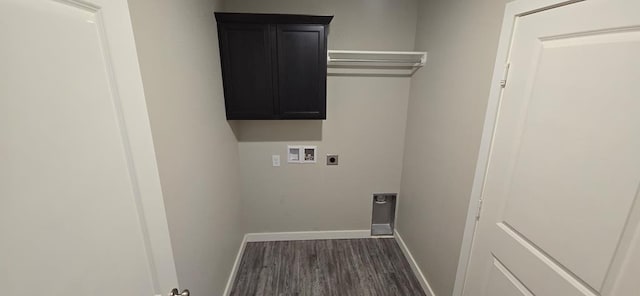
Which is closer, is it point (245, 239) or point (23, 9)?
point (23, 9)

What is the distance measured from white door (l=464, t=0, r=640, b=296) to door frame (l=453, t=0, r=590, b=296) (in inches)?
1.3

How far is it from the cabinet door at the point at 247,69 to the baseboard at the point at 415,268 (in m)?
1.87

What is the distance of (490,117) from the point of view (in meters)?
1.34

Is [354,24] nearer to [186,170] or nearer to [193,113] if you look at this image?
[193,113]

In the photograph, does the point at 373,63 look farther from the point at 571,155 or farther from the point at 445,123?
the point at 571,155

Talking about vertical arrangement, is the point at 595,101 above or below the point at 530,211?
above

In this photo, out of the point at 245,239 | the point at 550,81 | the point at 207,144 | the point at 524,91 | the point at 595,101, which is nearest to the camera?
the point at 595,101

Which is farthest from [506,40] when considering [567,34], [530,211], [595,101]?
[530,211]

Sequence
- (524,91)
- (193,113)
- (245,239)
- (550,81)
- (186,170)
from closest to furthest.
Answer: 1. (550,81)
2. (524,91)
3. (186,170)
4. (193,113)
5. (245,239)

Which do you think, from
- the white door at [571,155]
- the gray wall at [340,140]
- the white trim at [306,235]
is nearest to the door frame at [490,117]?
the white door at [571,155]

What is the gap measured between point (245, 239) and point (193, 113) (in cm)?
172

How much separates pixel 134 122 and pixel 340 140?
1930mm

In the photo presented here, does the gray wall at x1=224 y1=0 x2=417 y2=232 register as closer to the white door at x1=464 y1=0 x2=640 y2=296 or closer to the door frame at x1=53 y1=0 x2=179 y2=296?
the white door at x1=464 y1=0 x2=640 y2=296

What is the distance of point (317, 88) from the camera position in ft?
6.90
